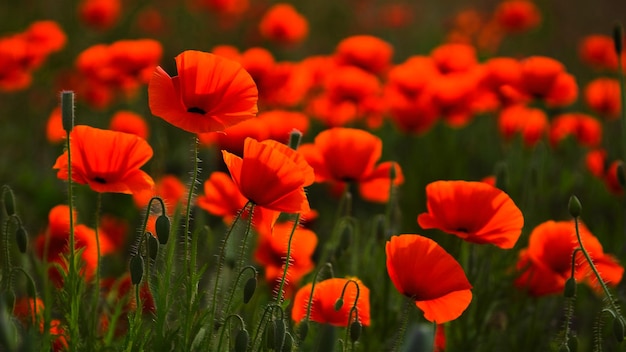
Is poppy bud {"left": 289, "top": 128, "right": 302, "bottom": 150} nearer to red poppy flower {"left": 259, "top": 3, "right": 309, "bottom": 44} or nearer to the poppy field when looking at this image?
the poppy field

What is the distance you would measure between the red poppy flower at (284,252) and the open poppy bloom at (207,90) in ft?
2.14

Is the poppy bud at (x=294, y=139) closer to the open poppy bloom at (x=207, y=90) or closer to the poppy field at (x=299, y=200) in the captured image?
the poppy field at (x=299, y=200)

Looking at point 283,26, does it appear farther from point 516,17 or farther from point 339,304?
point 339,304

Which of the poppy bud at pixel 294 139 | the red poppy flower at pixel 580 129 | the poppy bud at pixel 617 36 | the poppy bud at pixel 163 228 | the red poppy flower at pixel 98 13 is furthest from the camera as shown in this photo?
the red poppy flower at pixel 98 13

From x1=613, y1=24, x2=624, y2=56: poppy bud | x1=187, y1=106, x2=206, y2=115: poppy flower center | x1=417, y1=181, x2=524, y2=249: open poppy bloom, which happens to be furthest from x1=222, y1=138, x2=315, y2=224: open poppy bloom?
x1=613, y1=24, x2=624, y2=56: poppy bud

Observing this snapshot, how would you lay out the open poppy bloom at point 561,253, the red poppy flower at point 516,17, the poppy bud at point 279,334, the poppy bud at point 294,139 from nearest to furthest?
the poppy bud at point 279,334, the poppy bud at point 294,139, the open poppy bloom at point 561,253, the red poppy flower at point 516,17

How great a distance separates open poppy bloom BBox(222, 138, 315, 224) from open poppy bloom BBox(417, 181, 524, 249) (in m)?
0.35

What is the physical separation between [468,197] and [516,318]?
2.46ft

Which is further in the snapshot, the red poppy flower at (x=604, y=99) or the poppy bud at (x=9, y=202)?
the red poppy flower at (x=604, y=99)

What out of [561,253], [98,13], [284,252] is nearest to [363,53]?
[98,13]

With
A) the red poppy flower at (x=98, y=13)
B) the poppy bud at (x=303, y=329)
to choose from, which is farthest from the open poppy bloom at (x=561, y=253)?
the red poppy flower at (x=98, y=13)

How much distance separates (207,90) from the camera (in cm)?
167

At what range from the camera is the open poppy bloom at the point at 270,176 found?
1593 mm

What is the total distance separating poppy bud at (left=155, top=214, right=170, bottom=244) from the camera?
162cm
